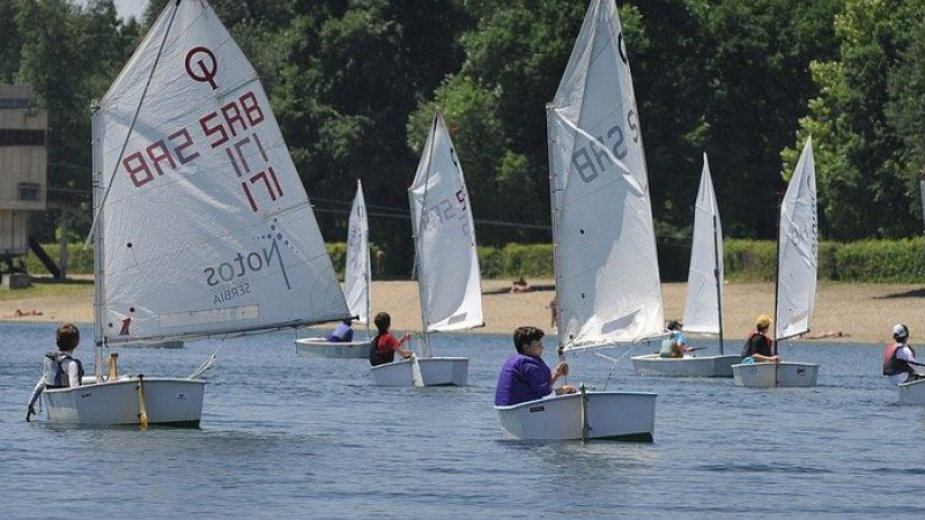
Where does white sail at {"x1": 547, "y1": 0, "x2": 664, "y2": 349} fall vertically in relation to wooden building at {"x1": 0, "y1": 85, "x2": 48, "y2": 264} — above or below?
below

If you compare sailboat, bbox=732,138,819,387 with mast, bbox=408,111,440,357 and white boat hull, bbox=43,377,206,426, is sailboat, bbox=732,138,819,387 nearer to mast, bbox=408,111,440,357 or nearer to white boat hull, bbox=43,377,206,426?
mast, bbox=408,111,440,357

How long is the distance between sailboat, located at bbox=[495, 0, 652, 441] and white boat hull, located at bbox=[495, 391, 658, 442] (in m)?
3.29

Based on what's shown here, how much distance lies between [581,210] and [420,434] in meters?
4.41

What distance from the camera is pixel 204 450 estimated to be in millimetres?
31547

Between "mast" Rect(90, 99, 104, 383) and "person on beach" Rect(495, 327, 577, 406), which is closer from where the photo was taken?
"person on beach" Rect(495, 327, 577, 406)

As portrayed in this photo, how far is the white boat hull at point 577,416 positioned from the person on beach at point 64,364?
6.21m

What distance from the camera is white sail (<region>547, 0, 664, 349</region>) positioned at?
35406mm

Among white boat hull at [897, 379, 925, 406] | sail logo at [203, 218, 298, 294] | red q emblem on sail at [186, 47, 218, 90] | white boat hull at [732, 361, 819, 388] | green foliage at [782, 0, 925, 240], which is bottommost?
white boat hull at [897, 379, 925, 406]

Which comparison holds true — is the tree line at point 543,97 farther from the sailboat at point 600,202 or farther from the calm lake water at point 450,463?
the sailboat at point 600,202

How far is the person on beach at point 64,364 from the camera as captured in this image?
3225 centimetres

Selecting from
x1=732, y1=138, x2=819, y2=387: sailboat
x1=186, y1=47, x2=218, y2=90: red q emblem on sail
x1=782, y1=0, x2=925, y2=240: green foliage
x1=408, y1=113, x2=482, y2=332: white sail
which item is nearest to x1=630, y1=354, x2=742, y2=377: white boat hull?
x1=732, y1=138, x2=819, y2=387: sailboat

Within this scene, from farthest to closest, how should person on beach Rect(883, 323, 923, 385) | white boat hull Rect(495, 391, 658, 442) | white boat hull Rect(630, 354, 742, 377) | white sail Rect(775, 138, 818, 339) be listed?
white boat hull Rect(630, 354, 742, 377) → white sail Rect(775, 138, 818, 339) → person on beach Rect(883, 323, 923, 385) → white boat hull Rect(495, 391, 658, 442)

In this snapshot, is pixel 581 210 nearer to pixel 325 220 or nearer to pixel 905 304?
pixel 905 304

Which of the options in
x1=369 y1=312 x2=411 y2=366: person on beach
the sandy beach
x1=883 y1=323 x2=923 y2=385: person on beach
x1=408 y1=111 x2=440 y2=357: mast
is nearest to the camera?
x1=883 y1=323 x2=923 y2=385: person on beach
